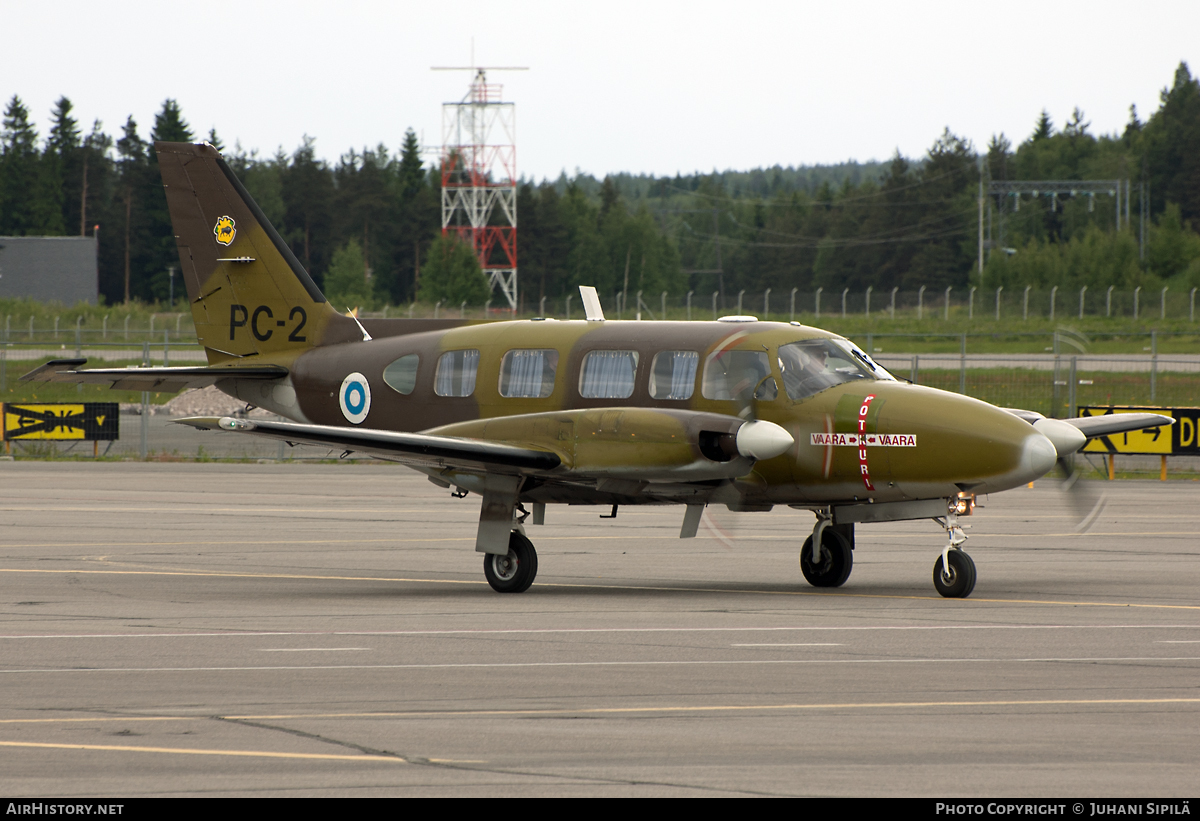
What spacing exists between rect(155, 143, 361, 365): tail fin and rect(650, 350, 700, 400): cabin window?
218 inches

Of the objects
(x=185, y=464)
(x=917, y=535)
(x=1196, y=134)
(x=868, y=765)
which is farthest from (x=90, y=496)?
(x=1196, y=134)

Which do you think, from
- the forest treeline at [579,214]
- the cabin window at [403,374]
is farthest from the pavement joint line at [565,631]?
the forest treeline at [579,214]

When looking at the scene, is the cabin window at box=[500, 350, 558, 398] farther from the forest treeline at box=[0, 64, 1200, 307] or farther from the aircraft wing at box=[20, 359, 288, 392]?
the forest treeline at box=[0, 64, 1200, 307]

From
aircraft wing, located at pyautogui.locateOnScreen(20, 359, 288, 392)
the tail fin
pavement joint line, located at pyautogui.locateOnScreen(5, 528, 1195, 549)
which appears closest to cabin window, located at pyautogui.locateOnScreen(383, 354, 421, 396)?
aircraft wing, located at pyautogui.locateOnScreen(20, 359, 288, 392)

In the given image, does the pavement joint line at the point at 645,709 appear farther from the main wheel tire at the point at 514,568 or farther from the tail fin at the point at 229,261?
the tail fin at the point at 229,261

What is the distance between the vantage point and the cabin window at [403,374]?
54.9 ft

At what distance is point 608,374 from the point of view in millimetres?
15352

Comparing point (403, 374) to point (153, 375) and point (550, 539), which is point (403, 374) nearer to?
point (153, 375)

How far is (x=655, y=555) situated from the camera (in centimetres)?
1814

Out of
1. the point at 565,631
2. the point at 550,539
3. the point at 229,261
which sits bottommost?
the point at 550,539

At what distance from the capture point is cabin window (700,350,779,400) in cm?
1448

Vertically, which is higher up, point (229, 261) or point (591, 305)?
point (229, 261)

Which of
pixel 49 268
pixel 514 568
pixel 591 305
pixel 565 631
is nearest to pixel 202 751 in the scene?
pixel 565 631

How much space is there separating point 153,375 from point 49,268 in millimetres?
93932
